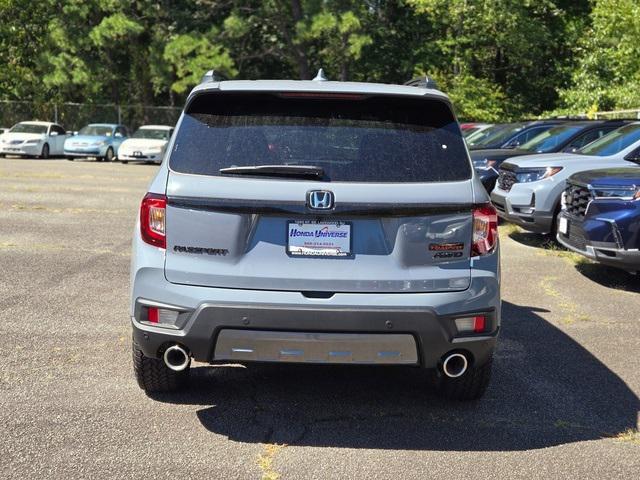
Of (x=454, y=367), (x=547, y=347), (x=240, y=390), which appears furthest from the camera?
(x=547, y=347)

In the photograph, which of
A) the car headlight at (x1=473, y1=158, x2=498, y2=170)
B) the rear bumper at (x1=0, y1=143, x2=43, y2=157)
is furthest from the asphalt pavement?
the rear bumper at (x1=0, y1=143, x2=43, y2=157)

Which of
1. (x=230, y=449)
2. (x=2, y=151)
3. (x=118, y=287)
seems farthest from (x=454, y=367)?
(x=2, y=151)

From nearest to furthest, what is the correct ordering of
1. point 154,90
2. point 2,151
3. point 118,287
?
point 118,287 → point 2,151 → point 154,90

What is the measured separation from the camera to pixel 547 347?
261 inches

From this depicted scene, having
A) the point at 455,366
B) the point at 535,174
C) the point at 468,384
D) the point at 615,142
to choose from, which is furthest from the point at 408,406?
the point at 615,142

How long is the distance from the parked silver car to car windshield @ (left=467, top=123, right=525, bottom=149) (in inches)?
188

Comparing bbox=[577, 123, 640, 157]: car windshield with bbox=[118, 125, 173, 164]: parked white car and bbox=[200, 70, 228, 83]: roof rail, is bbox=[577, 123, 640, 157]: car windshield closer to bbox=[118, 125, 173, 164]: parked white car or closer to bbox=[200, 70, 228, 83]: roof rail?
bbox=[200, 70, 228, 83]: roof rail

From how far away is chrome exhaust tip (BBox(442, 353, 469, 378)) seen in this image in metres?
4.66

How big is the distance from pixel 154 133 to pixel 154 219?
2989 cm

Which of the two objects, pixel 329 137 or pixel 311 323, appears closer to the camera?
pixel 311 323

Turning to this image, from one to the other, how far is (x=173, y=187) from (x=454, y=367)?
180 centimetres

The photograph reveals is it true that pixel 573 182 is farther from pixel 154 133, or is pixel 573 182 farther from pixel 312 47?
pixel 312 47

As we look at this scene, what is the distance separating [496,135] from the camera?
17.9 metres

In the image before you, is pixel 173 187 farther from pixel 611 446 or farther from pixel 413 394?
pixel 611 446
